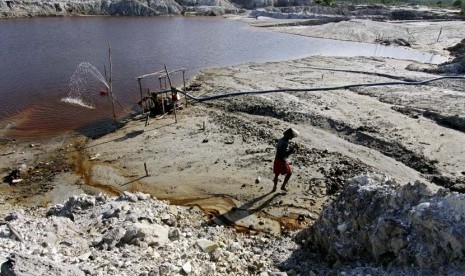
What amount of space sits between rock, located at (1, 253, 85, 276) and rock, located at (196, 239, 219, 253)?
9.52 feet

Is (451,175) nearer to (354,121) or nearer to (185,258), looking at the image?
(354,121)

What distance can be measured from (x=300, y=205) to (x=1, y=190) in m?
11.0

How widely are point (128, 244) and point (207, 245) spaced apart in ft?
5.86

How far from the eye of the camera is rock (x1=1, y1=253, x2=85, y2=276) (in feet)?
18.8

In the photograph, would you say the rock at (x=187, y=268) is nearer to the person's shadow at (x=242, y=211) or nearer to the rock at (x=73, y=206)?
the person's shadow at (x=242, y=211)

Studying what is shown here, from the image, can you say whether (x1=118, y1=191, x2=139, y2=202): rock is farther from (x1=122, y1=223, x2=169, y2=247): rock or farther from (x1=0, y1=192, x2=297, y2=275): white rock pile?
(x1=122, y1=223, x2=169, y2=247): rock

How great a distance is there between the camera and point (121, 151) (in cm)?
1656

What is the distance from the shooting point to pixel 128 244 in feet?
27.7

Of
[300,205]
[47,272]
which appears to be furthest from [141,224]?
[300,205]

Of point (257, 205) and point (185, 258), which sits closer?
point (185, 258)

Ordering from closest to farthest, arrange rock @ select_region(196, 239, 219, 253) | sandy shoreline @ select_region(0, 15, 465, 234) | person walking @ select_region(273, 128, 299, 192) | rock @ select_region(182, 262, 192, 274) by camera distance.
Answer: rock @ select_region(182, 262, 192, 274) → rock @ select_region(196, 239, 219, 253) → person walking @ select_region(273, 128, 299, 192) → sandy shoreline @ select_region(0, 15, 465, 234)

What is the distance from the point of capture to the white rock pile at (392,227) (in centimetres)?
616

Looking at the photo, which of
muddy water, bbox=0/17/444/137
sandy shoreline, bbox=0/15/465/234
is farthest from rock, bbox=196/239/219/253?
muddy water, bbox=0/17/444/137

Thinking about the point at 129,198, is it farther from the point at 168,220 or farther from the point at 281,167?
the point at 281,167
